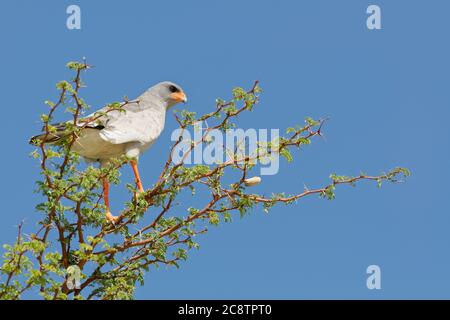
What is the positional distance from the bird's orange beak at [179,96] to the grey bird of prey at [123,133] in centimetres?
20

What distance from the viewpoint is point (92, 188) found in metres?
8.44

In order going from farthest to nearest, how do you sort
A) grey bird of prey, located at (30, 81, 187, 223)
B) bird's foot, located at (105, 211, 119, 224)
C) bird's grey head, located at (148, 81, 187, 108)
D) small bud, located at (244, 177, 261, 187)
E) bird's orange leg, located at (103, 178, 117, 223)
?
bird's grey head, located at (148, 81, 187, 108) → grey bird of prey, located at (30, 81, 187, 223) → bird's orange leg, located at (103, 178, 117, 223) → bird's foot, located at (105, 211, 119, 224) → small bud, located at (244, 177, 261, 187)

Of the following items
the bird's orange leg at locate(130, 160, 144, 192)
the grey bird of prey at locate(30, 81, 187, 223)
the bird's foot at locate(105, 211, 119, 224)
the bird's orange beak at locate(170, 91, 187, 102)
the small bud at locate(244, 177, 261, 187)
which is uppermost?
the bird's orange beak at locate(170, 91, 187, 102)

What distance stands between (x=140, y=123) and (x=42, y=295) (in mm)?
2695

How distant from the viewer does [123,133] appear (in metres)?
9.77

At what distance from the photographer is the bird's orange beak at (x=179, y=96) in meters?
10.8

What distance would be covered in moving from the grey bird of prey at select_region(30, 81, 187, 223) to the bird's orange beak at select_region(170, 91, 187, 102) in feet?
0.65

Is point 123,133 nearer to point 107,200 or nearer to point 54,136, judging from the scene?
point 107,200

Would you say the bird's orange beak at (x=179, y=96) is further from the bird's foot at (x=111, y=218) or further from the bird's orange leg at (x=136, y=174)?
the bird's foot at (x=111, y=218)

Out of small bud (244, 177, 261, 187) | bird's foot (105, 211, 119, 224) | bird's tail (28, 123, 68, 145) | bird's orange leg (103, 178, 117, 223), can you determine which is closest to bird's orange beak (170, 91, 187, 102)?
bird's orange leg (103, 178, 117, 223)

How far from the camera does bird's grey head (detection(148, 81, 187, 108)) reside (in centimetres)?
1076

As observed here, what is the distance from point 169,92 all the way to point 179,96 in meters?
0.12

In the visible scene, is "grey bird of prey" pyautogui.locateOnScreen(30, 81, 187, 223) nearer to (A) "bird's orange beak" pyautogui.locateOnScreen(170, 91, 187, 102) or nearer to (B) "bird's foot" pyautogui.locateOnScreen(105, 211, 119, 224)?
(B) "bird's foot" pyautogui.locateOnScreen(105, 211, 119, 224)
